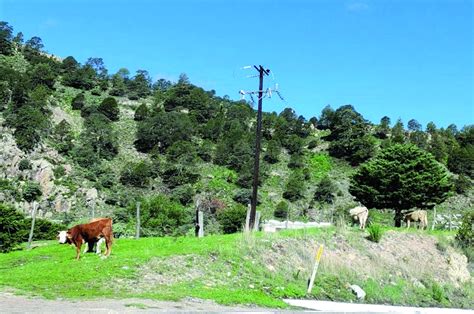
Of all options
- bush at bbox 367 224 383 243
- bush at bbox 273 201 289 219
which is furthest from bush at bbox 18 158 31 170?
bush at bbox 367 224 383 243

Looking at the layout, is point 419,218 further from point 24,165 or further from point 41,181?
point 24,165

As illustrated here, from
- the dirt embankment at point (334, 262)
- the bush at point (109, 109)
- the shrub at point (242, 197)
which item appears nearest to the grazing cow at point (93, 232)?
the dirt embankment at point (334, 262)

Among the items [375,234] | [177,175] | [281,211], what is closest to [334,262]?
[375,234]

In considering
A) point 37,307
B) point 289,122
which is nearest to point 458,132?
point 289,122

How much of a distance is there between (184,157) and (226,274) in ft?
208

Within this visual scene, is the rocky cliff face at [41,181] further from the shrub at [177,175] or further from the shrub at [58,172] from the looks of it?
the shrub at [177,175]

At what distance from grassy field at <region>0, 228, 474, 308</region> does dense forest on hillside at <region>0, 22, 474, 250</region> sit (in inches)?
768

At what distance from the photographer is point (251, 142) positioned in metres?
89.3

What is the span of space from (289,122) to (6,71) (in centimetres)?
5008

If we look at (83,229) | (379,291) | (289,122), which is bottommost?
(379,291)

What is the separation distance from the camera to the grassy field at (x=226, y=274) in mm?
15172

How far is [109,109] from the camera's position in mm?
94125

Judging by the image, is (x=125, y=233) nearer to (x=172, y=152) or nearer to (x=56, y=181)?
(x=56, y=181)

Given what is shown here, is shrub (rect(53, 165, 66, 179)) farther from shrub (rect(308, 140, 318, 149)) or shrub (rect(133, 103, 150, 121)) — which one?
shrub (rect(308, 140, 318, 149))
